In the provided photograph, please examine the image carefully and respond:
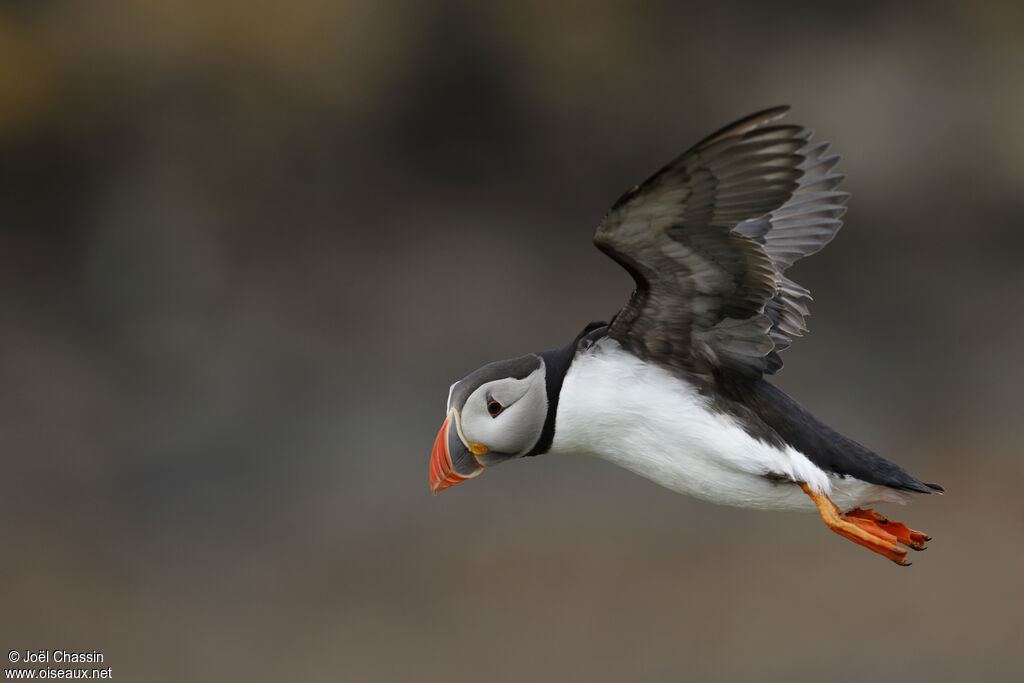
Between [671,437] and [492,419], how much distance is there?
1.02 feet

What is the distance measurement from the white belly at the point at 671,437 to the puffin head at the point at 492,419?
0.05 metres

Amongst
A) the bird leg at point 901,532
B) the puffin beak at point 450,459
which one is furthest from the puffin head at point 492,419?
the bird leg at point 901,532

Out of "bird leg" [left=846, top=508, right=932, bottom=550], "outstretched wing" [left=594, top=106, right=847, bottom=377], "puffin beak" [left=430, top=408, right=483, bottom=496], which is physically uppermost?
"outstretched wing" [left=594, top=106, right=847, bottom=377]

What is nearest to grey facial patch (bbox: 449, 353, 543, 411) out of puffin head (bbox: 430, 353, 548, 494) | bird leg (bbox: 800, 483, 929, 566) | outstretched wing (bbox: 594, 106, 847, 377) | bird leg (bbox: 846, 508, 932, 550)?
puffin head (bbox: 430, 353, 548, 494)

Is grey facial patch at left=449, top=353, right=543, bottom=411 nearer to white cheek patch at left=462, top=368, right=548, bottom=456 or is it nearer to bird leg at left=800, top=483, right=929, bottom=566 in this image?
white cheek patch at left=462, top=368, right=548, bottom=456

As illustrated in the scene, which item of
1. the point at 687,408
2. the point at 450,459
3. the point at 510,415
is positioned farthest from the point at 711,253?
the point at 450,459

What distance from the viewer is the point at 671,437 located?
1.84m

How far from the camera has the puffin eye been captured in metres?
1.90

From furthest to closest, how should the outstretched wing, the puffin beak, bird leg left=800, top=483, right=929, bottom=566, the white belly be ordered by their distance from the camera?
the puffin beak → the white belly → bird leg left=800, top=483, right=929, bottom=566 → the outstretched wing

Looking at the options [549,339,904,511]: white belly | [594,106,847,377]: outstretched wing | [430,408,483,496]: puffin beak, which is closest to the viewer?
[594,106,847,377]: outstretched wing

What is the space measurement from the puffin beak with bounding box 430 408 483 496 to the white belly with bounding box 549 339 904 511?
17 centimetres

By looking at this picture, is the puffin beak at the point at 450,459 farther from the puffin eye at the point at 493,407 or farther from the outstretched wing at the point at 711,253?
the outstretched wing at the point at 711,253

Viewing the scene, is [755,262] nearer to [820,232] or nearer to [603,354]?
[603,354]

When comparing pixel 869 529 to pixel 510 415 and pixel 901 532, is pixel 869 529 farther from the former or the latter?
pixel 510 415
